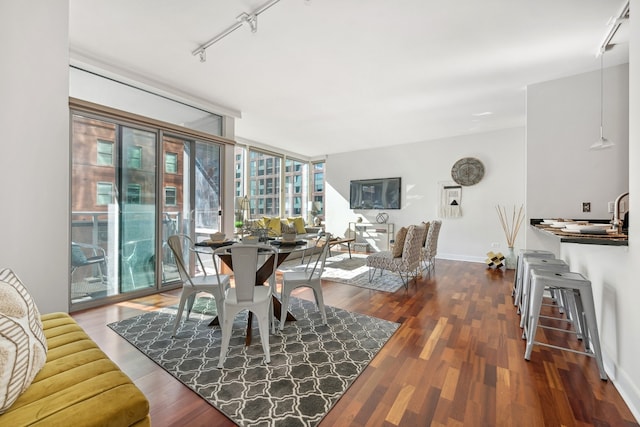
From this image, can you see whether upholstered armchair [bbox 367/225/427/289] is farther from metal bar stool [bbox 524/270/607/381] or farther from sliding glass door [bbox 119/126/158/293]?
sliding glass door [bbox 119/126/158/293]

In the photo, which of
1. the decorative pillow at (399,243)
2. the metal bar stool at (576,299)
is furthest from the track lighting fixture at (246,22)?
the decorative pillow at (399,243)

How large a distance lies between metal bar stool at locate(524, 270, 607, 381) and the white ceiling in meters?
2.10

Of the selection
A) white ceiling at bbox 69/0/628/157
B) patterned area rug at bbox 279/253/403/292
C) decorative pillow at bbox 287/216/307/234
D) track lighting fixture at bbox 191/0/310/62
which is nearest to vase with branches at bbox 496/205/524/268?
white ceiling at bbox 69/0/628/157

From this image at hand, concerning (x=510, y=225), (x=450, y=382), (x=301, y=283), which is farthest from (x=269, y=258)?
(x=510, y=225)

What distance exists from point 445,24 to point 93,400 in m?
3.31

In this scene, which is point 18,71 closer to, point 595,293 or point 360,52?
point 360,52

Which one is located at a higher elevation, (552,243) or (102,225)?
(102,225)

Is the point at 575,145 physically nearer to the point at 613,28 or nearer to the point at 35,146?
the point at 613,28

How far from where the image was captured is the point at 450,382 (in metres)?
1.79

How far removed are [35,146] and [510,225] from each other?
6.81m

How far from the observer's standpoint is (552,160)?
11.1 feet

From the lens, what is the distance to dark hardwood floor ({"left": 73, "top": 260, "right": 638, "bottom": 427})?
4.91 feet

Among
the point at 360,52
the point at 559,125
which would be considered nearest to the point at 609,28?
the point at 559,125

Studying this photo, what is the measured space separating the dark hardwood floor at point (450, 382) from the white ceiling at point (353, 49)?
2724 millimetres
